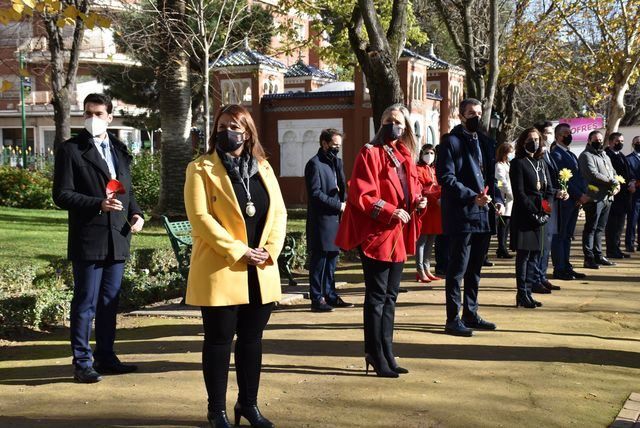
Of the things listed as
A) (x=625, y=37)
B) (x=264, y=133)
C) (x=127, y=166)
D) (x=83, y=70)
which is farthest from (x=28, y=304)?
(x=83, y=70)

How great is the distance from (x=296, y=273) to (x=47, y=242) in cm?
451

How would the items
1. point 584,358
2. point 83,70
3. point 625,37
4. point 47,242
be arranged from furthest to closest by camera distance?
point 83,70
point 625,37
point 47,242
point 584,358

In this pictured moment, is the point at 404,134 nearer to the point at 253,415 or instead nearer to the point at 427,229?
the point at 253,415

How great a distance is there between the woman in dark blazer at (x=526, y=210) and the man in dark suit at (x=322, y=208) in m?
1.92

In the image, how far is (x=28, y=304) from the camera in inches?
336

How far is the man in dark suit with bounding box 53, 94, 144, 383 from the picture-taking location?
640cm

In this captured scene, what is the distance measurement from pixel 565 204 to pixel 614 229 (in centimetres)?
339

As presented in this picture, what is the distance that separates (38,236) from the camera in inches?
615

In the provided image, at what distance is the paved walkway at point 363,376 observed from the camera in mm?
5496

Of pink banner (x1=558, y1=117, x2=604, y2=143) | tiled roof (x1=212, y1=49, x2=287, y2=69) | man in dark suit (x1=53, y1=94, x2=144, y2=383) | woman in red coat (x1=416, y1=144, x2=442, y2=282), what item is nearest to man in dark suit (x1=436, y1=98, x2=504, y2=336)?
man in dark suit (x1=53, y1=94, x2=144, y2=383)

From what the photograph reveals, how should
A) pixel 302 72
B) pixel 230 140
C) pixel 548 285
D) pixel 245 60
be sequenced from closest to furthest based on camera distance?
pixel 230 140 → pixel 548 285 → pixel 245 60 → pixel 302 72

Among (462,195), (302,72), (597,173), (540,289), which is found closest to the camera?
(462,195)

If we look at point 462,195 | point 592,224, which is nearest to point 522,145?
point 462,195

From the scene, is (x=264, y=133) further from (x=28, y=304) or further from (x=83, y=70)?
(x=83, y=70)
